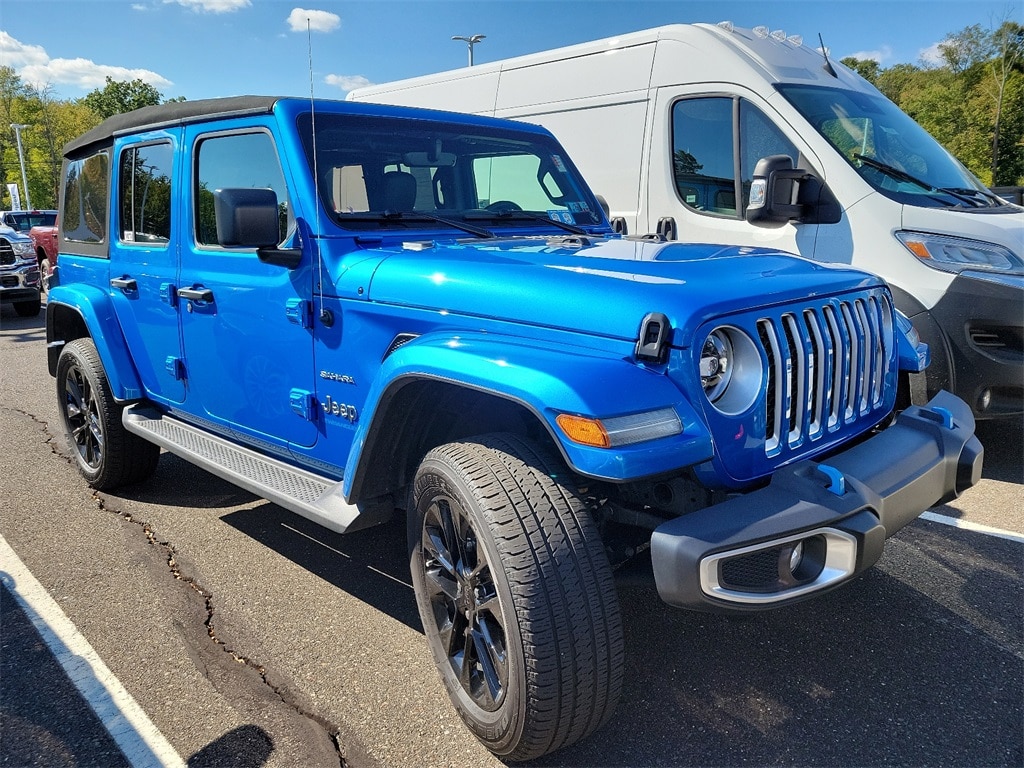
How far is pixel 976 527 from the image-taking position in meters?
3.91

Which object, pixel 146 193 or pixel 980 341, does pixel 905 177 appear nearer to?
pixel 980 341

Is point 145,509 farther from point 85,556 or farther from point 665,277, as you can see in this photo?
point 665,277

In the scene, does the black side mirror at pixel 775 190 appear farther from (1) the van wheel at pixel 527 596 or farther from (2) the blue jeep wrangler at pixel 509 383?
(1) the van wheel at pixel 527 596

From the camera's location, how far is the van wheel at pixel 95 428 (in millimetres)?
4285

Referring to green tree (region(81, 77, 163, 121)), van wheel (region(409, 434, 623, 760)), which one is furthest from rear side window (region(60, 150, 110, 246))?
green tree (region(81, 77, 163, 121))

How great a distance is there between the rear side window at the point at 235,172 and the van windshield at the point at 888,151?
3.68m

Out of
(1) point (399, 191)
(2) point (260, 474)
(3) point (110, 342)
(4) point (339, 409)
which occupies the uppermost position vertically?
(1) point (399, 191)

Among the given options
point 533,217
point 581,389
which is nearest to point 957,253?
point 533,217

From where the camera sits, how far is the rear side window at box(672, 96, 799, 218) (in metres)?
5.42

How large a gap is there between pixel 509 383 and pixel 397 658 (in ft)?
4.32

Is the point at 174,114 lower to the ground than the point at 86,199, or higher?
higher

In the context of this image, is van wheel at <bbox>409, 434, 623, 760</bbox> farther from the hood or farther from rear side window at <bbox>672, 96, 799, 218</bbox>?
rear side window at <bbox>672, 96, 799, 218</bbox>

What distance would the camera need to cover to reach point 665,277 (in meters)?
2.34

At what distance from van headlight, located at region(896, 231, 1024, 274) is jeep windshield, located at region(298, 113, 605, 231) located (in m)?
2.19
